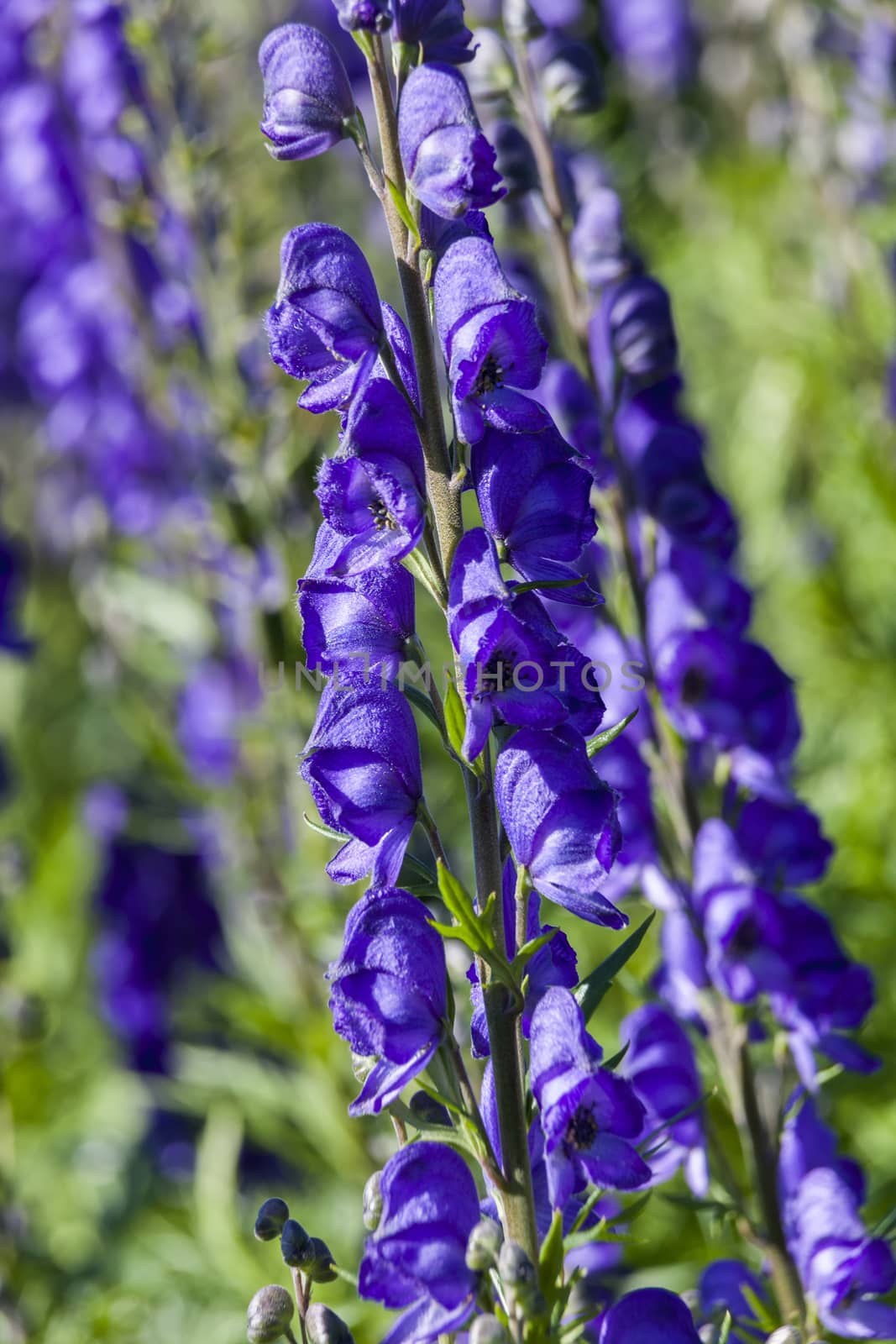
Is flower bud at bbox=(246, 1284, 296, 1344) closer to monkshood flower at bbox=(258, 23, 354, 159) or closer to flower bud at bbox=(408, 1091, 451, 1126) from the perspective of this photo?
flower bud at bbox=(408, 1091, 451, 1126)

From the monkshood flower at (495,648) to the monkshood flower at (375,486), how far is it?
0.06m

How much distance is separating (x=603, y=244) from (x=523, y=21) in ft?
1.09

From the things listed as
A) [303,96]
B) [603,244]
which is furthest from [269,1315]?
[603,244]

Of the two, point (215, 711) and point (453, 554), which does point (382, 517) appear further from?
point (215, 711)

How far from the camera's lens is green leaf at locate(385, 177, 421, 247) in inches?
47.2

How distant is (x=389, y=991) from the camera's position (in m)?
1.19

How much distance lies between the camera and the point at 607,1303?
1.55 meters

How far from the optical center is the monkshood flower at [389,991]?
1.18m

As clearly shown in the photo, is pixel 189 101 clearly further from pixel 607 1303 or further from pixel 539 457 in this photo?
pixel 607 1303

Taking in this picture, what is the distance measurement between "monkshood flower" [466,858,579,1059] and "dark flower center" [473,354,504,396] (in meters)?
0.43

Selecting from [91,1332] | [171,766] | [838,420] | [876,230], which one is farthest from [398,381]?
[876,230]

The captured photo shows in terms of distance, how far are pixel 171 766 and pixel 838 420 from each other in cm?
239

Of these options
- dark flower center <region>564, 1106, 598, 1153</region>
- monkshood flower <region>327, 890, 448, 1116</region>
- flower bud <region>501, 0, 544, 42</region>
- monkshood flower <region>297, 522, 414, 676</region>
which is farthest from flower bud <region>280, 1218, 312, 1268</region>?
flower bud <region>501, 0, 544, 42</region>

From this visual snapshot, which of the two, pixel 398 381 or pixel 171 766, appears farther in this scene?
pixel 171 766
